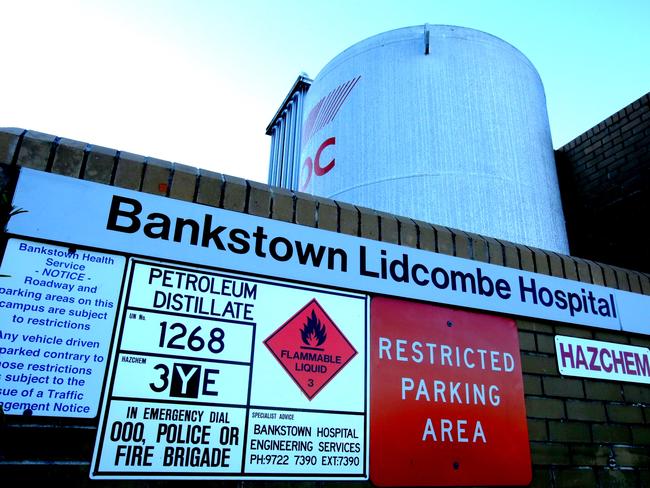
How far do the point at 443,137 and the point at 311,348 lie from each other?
2.45m

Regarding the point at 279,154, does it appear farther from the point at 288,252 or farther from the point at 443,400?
the point at 443,400

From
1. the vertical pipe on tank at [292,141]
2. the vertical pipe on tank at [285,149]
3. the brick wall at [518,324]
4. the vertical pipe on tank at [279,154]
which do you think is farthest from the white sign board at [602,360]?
the vertical pipe on tank at [279,154]

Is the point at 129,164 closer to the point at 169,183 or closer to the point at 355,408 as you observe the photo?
the point at 169,183

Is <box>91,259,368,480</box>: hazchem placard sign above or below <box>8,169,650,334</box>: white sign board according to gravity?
below

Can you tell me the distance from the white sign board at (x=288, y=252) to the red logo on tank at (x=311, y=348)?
0.21 m

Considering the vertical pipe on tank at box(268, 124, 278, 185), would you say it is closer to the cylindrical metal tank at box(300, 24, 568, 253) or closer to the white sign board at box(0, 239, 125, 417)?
the cylindrical metal tank at box(300, 24, 568, 253)

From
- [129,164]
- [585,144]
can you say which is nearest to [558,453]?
[129,164]

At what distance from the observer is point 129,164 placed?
263cm

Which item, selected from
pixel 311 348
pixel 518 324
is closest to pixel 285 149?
pixel 518 324

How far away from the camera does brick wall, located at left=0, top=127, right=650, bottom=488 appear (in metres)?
2.13

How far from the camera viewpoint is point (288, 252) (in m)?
2.81

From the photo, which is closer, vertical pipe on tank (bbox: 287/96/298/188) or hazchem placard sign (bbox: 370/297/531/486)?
hazchem placard sign (bbox: 370/297/531/486)

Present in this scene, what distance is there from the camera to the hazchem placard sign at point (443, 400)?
275cm

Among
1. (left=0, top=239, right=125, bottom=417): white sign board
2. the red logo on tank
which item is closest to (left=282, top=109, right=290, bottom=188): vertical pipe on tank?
the red logo on tank
